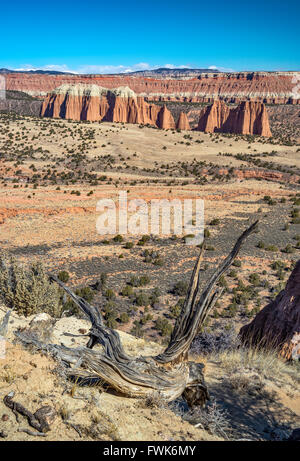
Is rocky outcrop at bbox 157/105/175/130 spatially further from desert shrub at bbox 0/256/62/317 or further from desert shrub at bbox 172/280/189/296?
desert shrub at bbox 0/256/62/317

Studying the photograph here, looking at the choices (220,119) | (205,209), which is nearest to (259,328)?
(205,209)

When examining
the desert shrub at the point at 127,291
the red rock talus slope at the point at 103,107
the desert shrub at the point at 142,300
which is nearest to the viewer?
the desert shrub at the point at 142,300

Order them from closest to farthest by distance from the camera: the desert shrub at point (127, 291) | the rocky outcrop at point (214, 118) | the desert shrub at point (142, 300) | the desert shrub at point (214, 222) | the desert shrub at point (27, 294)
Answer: the desert shrub at point (27, 294) < the desert shrub at point (142, 300) < the desert shrub at point (127, 291) < the desert shrub at point (214, 222) < the rocky outcrop at point (214, 118)

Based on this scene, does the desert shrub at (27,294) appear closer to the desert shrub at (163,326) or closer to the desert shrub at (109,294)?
Result: the desert shrub at (163,326)

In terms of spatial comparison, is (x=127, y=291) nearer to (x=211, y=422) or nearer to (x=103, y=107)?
(x=211, y=422)

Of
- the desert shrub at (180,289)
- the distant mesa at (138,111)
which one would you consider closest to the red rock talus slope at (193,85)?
the distant mesa at (138,111)

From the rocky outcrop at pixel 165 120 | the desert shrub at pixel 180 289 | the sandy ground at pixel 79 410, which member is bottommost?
the desert shrub at pixel 180 289

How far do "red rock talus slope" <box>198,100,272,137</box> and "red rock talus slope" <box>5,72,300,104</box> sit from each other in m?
55.8

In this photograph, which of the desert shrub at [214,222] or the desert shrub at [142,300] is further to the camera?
the desert shrub at [214,222]

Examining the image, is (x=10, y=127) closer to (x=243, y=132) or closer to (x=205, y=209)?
(x=205, y=209)

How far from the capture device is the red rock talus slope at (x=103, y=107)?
324 ft

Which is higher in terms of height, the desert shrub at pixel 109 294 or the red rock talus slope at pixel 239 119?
the red rock talus slope at pixel 239 119

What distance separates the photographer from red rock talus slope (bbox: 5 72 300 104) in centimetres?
14812

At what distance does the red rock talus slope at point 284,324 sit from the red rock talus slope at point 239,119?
292 ft
